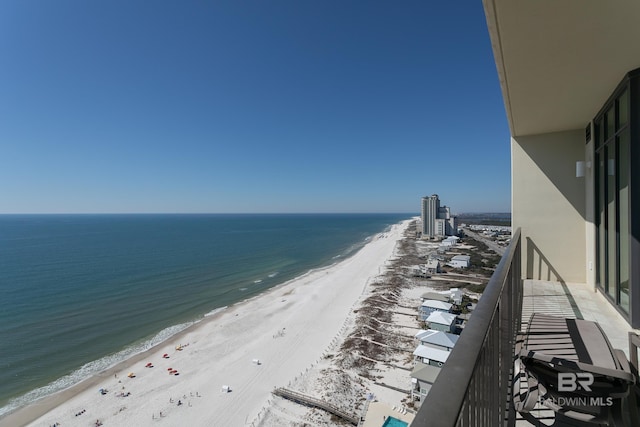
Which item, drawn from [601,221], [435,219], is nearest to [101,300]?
[601,221]

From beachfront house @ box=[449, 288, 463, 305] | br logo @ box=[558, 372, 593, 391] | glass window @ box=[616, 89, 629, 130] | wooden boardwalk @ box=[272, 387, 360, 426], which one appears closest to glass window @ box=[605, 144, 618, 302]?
glass window @ box=[616, 89, 629, 130]

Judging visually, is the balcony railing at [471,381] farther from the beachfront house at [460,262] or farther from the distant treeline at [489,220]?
the distant treeline at [489,220]

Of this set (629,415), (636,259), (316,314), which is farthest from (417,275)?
(629,415)

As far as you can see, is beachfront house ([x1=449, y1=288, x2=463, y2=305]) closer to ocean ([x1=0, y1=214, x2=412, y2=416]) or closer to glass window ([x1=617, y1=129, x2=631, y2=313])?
ocean ([x1=0, y1=214, x2=412, y2=416])

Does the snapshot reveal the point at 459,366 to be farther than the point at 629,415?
No

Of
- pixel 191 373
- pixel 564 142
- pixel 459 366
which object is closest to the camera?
pixel 459 366

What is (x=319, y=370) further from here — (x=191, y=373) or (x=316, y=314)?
(x=316, y=314)

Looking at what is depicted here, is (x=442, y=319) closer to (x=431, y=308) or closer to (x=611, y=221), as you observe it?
(x=431, y=308)
